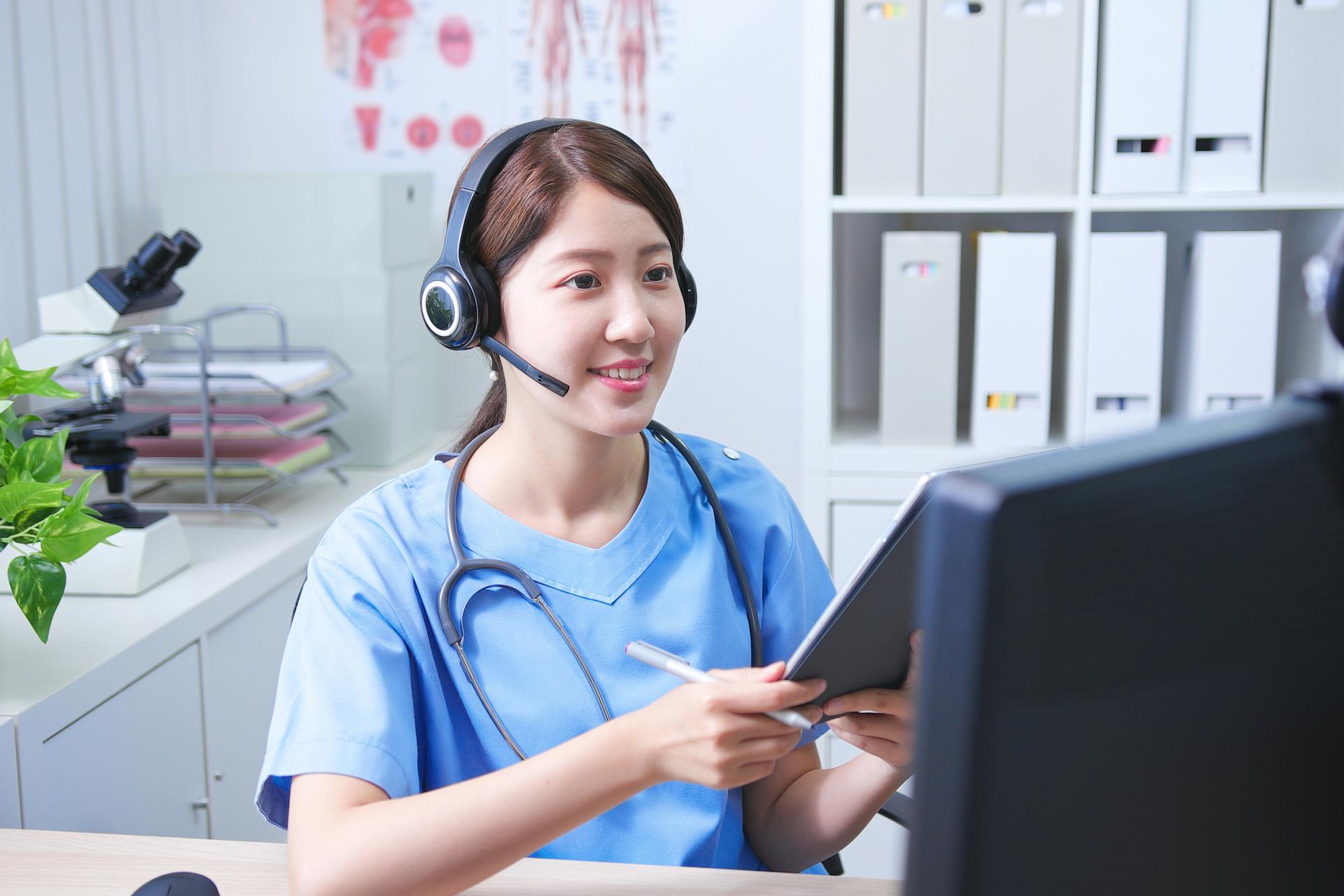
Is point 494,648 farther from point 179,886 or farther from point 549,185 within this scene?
point 549,185

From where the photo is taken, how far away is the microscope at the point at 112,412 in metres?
1.50

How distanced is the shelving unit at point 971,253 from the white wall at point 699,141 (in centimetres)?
26

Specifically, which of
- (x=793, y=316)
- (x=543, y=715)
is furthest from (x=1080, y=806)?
(x=793, y=316)

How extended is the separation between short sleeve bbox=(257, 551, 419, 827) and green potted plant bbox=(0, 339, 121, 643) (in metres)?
0.32

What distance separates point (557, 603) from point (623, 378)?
0.69ft

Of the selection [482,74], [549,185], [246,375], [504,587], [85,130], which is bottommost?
[504,587]

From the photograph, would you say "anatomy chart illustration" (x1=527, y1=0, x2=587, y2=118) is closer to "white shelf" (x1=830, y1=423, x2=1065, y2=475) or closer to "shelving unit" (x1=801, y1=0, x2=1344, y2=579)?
"shelving unit" (x1=801, y1=0, x2=1344, y2=579)

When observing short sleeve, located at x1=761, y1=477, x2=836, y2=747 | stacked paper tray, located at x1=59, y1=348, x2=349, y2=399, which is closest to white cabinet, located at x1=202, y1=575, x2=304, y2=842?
stacked paper tray, located at x1=59, y1=348, x2=349, y2=399

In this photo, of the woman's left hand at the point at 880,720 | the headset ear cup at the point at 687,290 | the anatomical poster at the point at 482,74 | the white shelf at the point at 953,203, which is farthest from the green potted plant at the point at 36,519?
the anatomical poster at the point at 482,74

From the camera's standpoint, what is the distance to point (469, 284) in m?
1.03

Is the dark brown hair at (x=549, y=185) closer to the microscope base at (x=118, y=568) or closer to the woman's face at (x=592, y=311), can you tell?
the woman's face at (x=592, y=311)

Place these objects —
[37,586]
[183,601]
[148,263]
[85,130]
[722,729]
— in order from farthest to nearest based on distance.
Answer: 1. [85,130]
2. [148,263]
3. [183,601]
4. [37,586]
5. [722,729]

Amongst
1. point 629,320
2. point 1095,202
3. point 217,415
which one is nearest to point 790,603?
point 629,320

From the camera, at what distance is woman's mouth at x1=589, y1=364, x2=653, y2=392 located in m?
1.03
